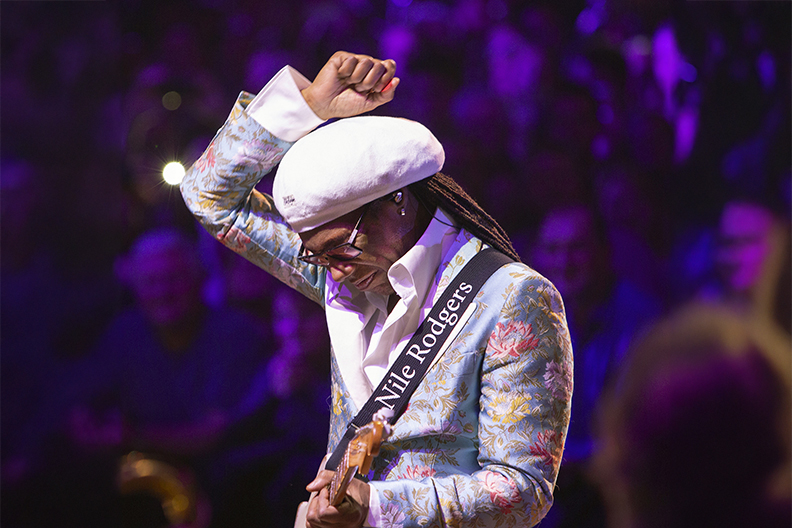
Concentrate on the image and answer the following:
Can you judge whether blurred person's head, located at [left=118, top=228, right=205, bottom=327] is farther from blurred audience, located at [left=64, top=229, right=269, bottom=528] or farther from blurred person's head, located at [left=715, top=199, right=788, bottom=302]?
blurred person's head, located at [left=715, top=199, right=788, bottom=302]

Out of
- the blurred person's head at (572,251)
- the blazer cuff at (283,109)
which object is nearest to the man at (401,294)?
the blazer cuff at (283,109)

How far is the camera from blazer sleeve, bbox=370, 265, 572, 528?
4.88 ft

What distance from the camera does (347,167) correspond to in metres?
1.62

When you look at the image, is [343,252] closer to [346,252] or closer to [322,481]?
[346,252]

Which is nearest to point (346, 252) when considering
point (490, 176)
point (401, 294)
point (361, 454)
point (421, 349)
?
point (401, 294)

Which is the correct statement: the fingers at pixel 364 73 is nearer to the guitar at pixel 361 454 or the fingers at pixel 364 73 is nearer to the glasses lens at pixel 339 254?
the glasses lens at pixel 339 254

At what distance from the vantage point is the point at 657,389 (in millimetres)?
2896

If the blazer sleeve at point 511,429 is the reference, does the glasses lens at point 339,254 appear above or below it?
above

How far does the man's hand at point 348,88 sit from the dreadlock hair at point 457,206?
246 millimetres

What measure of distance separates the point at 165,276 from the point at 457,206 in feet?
4.41

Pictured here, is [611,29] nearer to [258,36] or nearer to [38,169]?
[258,36]

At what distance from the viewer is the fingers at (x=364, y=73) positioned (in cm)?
176

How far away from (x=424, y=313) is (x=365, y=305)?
0.20 meters

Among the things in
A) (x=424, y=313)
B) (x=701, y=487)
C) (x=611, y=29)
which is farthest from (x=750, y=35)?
(x=424, y=313)
